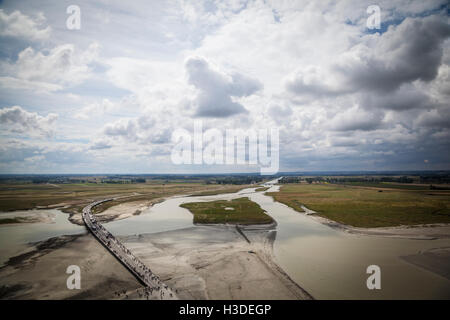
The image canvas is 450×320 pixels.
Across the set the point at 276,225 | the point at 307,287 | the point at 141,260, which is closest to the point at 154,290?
the point at 141,260

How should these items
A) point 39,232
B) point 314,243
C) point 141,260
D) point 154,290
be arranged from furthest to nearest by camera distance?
1. point 39,232
2. point 314,243
3. point 141,260
4. point 154,290

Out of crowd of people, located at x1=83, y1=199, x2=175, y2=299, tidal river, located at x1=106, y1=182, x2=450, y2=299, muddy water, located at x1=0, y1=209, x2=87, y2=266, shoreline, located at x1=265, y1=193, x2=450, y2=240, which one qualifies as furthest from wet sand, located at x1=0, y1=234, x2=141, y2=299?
shoreline, located at x1=265, y1=193, x2=450, y2=240

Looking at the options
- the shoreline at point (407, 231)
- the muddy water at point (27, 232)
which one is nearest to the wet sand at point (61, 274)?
the muddy water at point (27, 232)

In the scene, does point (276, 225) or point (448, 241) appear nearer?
point (448, 241)

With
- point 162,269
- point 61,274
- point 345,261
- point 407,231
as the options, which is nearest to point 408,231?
point 407,231

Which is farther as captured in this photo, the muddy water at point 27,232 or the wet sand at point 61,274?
the muddy water at point 27,232

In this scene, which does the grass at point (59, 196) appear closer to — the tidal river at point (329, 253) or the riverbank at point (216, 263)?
the tidal river at point (329, 253)

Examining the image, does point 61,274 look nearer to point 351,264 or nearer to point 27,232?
point 27,232
